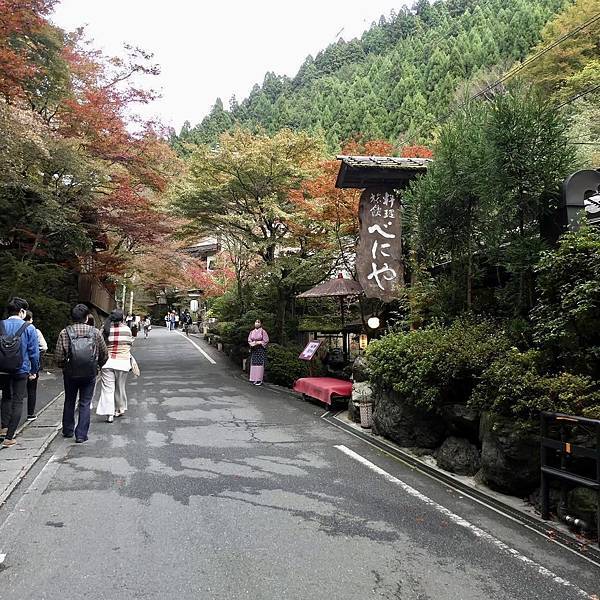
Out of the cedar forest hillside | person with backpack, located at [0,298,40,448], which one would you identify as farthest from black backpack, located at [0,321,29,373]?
the cedar forest hillside

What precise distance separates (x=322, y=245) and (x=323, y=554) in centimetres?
1214

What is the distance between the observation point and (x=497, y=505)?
5441mm

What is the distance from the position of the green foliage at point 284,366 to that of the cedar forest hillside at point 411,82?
12613mm

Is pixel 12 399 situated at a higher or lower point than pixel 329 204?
lower

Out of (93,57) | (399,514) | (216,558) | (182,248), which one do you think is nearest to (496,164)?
(399,514)

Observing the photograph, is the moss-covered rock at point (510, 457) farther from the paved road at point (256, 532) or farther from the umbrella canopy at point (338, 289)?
the umbrella canopy at point (338, 289)

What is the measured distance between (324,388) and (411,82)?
45.6 metres

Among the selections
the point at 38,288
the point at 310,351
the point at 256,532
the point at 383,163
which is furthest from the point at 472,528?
the point at 38,288

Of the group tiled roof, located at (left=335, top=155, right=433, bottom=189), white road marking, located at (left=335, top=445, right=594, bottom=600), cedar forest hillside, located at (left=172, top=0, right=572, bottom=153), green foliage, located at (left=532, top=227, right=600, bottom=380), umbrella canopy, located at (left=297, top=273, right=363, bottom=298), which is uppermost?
cedar forest hillside, located at (left=172, top=0, right=572, bottom=153)

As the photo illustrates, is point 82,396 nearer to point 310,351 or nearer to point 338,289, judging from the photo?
point 338,289

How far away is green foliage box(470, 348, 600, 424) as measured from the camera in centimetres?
482

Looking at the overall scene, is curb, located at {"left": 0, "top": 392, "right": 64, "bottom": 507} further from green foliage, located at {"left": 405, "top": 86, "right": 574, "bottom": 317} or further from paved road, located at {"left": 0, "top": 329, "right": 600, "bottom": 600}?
green foliage, located at {"left": 405, "top": 86, "right": 574, "bottom": 317}

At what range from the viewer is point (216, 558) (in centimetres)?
409

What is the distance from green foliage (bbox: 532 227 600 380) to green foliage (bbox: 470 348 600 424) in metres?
0.25
